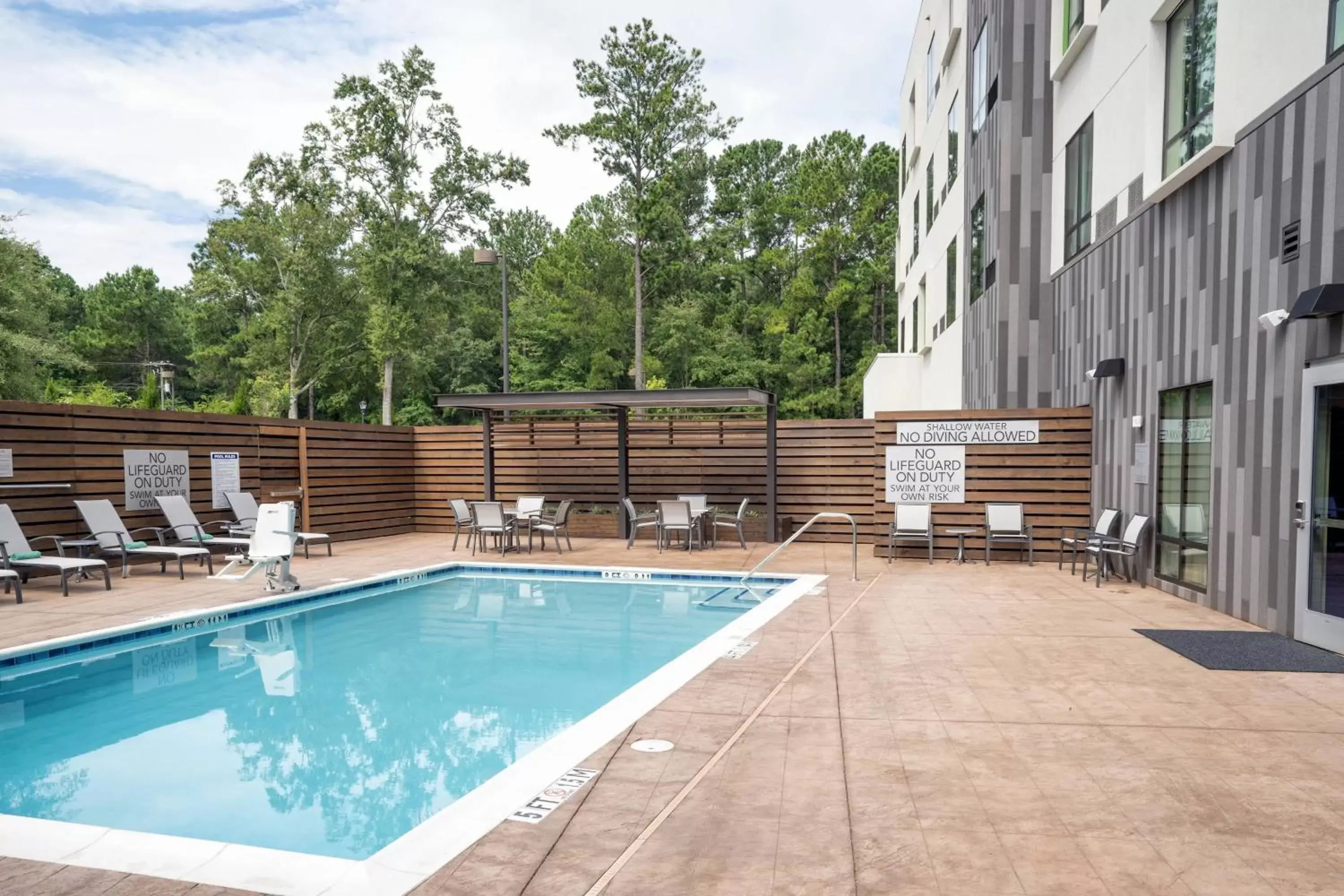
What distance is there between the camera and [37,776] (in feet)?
14.9

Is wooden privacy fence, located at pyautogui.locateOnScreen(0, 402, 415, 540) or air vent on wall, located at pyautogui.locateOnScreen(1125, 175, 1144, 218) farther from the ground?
air vent on wall, located at pyautogui.locateOnScreen(1125, 175, 1144, 218)

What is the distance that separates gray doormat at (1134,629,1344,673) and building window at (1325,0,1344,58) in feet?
13.5

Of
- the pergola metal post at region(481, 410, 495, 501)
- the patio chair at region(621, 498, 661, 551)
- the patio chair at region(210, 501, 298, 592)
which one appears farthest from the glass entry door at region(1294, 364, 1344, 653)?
the pergola metal post at region(481, 410, 495, 501)

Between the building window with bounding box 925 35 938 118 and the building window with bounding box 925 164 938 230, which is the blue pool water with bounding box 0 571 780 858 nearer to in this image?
the building window with bounding box 925 164 938 230

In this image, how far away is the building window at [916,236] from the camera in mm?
21625

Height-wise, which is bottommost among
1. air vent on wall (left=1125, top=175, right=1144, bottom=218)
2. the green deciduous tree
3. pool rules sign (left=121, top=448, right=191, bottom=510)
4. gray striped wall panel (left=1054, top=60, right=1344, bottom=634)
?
pool rules sign (left=121, top=448, right=191, bottom=510)

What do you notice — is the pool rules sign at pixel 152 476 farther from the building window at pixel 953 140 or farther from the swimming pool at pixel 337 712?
the building window at pixel 953 140

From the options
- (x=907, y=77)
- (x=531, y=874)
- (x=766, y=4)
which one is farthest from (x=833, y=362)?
(x=531, y=874)

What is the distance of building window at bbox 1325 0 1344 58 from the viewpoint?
5.67 metres

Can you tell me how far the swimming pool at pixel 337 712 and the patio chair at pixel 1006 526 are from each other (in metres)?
3.07

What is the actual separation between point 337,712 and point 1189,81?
9.39 metres

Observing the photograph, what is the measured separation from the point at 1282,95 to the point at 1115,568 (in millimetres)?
5317

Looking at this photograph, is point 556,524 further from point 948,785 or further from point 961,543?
point 948,785

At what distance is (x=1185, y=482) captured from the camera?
26.8 feet
